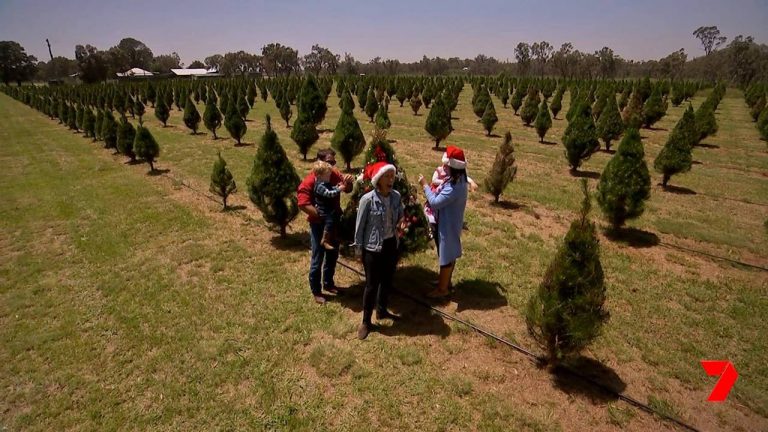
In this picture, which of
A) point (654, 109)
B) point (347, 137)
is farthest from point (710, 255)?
point (654, 109)

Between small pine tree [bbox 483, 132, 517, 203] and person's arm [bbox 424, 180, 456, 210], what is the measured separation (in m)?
4.77

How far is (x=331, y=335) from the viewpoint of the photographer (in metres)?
5.12

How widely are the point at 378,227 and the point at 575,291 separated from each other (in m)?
2.17

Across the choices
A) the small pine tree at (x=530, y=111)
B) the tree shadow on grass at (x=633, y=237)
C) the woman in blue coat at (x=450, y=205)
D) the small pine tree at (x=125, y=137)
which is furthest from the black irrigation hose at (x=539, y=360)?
the small pine tree at (x=530, y=111)

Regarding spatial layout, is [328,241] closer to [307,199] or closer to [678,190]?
[307,199]

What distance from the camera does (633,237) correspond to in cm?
815

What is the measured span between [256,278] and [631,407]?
552cm

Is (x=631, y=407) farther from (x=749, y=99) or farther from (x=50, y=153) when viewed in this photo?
(x=749, y=99)

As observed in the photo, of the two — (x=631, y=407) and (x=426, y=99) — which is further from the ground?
(x=426, y=99)

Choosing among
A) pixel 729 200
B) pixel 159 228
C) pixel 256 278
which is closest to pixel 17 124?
pixel 159 228

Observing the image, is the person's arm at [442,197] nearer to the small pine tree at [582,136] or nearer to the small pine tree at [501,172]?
the small pine tree at [501,172]

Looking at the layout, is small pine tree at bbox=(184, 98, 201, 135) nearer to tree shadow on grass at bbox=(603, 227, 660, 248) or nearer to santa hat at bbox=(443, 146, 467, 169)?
santa hat at bbox=(443, 146, 467, 169)

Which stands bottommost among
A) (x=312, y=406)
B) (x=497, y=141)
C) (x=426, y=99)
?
(x=312, y=406)

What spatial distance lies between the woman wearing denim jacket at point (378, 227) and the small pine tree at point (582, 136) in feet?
33.3
